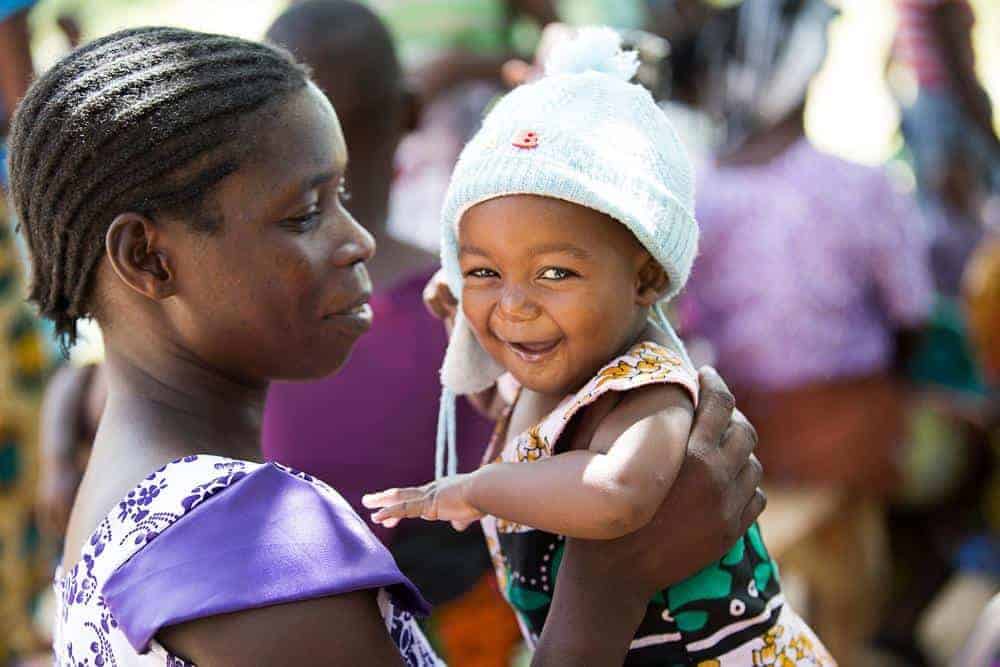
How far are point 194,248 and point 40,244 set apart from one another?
0.27 metres

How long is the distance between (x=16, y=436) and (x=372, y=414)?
7.64 ft

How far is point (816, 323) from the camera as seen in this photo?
4.55 metres

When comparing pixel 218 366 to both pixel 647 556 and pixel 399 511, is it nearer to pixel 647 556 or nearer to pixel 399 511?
pixel 399 511

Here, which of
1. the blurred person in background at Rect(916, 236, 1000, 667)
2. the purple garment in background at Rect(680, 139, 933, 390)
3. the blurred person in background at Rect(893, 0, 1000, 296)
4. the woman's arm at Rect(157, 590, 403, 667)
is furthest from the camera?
the blurred person in background at Rect(893, 0, 1000, 296)

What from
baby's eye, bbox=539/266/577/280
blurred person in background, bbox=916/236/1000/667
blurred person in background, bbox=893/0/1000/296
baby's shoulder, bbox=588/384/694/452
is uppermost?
baby's eye, bbox=539/266/577/280

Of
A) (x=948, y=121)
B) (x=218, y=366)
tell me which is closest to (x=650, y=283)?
(x=218, y=366)

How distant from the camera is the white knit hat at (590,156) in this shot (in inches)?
75.0

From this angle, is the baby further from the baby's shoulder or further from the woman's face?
the woman's face

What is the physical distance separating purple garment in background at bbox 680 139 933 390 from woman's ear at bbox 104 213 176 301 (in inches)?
118

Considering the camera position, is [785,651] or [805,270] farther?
[805,270]

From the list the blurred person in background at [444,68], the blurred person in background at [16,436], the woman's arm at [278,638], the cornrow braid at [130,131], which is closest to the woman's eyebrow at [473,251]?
the cornrow braid at [130,131]

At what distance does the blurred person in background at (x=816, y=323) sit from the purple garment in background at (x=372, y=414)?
1.90 m

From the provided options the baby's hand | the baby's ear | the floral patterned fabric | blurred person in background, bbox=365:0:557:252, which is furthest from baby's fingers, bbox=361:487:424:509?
blurred person in background, bbox=365:0:557:252

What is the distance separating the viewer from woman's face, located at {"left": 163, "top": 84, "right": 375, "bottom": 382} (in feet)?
6.02
